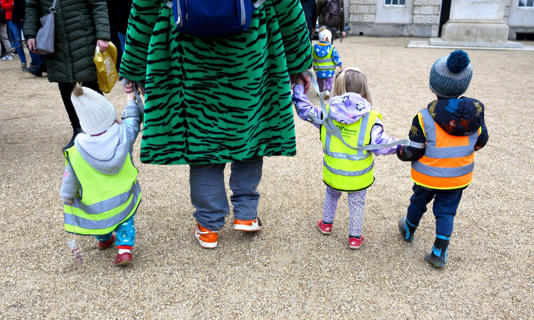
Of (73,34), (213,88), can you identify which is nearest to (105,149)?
(213,88)

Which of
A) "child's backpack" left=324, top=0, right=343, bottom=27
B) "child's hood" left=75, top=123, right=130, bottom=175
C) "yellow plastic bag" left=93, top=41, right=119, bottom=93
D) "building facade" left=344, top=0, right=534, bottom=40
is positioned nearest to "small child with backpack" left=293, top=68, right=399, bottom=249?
"child's hood" left=75, top=123, right=130, bottom=175

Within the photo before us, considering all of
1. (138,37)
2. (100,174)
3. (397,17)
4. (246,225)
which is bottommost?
(397,17)

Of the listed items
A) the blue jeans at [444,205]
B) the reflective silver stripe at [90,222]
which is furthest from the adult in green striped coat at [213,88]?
the blue jeans at [444,205]

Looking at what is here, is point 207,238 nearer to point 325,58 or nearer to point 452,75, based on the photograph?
point 452,75

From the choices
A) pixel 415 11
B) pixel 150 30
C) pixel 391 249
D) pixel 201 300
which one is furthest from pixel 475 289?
pixel 415 11

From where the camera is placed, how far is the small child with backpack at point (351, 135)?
89.7 inches

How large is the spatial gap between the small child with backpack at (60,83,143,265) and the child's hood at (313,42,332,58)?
3.99 metres

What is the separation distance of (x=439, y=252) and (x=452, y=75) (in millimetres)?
941

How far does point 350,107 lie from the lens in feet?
7.45

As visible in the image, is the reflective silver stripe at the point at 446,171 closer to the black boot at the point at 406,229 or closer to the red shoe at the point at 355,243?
the black boot at the point at 406,229

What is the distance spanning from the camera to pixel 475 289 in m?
2.18

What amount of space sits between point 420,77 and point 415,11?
10015mm

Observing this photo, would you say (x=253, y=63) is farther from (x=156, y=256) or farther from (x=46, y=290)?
(x=46, y=290)

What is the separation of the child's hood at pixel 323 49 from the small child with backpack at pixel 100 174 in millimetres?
3994
